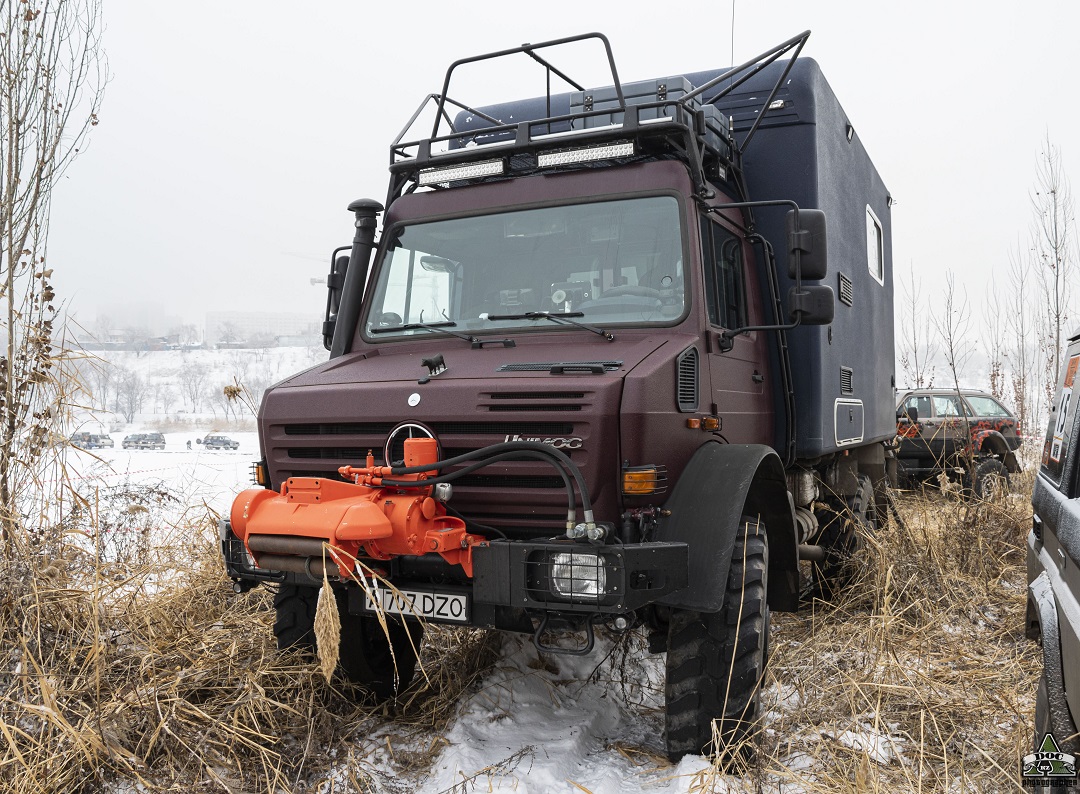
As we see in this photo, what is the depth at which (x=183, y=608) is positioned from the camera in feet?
17.1

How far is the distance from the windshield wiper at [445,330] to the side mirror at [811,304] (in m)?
1.36

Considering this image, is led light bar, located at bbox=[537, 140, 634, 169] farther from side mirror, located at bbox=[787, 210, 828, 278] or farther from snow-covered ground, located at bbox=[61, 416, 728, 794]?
snow-covered ground, located at bbox=[61, 416, 728, 794]

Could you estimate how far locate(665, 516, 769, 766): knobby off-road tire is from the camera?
138 inches

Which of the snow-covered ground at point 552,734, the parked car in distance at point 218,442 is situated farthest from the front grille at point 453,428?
the parked car in distance at point 218,442

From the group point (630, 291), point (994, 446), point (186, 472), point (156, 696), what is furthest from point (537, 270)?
point (994, 446)

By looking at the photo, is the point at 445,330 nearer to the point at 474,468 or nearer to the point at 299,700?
the point at 474,468

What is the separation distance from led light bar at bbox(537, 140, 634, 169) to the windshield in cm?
22

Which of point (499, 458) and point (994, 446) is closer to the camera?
point (499, 458)

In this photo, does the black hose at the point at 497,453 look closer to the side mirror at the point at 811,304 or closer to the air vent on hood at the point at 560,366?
the air vent on hood at the point at 560,366

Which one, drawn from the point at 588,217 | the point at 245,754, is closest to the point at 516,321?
the point at 588,217

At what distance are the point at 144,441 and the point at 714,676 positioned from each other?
8232mm

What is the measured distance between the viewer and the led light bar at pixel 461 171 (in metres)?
4.52

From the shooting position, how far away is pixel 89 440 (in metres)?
5.26

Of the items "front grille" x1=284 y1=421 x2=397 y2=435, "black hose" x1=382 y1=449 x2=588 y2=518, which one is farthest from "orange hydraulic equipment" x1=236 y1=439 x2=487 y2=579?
"front grille" x1=284 y1=421 x2=397 y2=435
